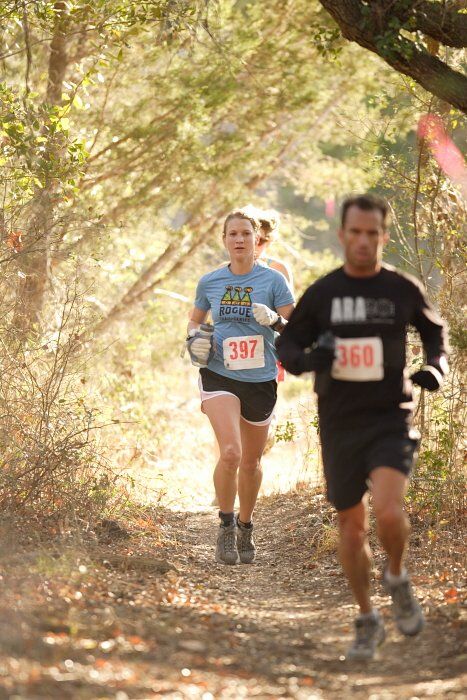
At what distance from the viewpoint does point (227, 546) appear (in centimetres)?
699

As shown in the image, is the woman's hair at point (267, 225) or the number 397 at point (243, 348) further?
the woman's hair at point (267, 225)

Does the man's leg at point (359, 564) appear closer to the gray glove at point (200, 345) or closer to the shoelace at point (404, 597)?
the shoelace at point (404, 597)

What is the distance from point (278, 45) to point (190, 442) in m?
5.27

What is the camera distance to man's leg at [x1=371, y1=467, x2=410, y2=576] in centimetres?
438

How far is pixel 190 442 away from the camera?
13.9m

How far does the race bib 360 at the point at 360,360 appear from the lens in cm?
Answer: 454

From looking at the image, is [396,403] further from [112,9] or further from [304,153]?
[304,153]

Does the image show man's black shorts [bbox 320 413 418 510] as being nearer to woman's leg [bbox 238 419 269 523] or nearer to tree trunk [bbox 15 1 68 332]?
woman's leg [bbox 238 419 269 523]

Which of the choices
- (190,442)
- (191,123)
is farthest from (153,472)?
(191,123)

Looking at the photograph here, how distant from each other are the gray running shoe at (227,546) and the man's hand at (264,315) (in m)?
1.44

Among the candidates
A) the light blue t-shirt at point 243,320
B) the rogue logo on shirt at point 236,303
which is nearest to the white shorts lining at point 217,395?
the light blue t-shirt at point 243,320

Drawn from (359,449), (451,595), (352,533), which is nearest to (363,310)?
(359,449)

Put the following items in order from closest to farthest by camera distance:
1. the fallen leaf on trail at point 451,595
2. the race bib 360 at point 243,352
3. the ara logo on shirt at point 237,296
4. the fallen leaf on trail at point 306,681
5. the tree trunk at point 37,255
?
the fallen leaf on trail at point 306,681 < the fallen leaf on trail at point 451,595 < the race bib 360 at point 243,352 < the ara logo on shirt at point 237,296 < the tree trunk at point 37,255

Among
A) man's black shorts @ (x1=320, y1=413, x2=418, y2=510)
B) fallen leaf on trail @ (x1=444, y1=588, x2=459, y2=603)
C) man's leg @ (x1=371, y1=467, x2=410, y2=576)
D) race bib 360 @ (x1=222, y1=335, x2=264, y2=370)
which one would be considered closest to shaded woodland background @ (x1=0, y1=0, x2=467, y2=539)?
race bib 360 @ (x1=222, y1=335, x2=264, y2=370)
